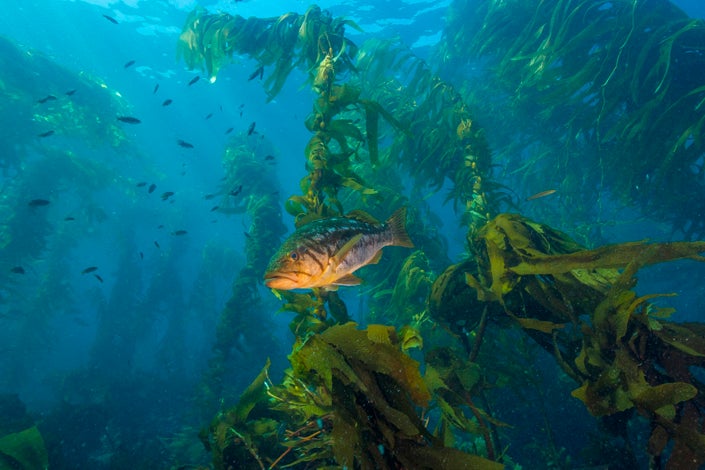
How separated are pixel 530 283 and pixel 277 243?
22.2 ft

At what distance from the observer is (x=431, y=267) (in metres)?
6.37

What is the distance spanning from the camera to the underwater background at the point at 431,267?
6.01ft

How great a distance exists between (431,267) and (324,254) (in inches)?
192

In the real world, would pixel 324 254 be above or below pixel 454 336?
above

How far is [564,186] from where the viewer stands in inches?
318

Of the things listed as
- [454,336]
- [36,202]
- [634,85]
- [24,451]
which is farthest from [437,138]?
[36,202]

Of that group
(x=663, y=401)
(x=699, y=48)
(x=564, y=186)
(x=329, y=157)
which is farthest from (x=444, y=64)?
(x=663, y=401)

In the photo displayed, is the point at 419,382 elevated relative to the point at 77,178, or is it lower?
elevated

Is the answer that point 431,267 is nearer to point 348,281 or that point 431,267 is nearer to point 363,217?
point 363,217

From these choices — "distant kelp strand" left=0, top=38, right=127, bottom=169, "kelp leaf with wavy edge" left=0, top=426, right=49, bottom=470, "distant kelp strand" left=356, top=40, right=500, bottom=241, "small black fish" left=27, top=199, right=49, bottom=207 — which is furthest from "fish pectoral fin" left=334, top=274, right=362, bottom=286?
"distant kelp strand" left=0, top=38, right=127, bottom=169

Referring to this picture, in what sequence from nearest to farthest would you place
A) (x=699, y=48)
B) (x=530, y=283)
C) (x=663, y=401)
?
(x=663, y=401)
(x=530, y=283)
(x=699, y=48)

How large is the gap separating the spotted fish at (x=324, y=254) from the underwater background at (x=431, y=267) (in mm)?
365

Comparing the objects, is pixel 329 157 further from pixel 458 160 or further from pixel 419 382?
pixel 458 160

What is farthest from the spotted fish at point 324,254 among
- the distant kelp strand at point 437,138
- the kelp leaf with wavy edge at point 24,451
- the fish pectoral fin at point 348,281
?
the kelp leaf with wavy edge at point 24,451
